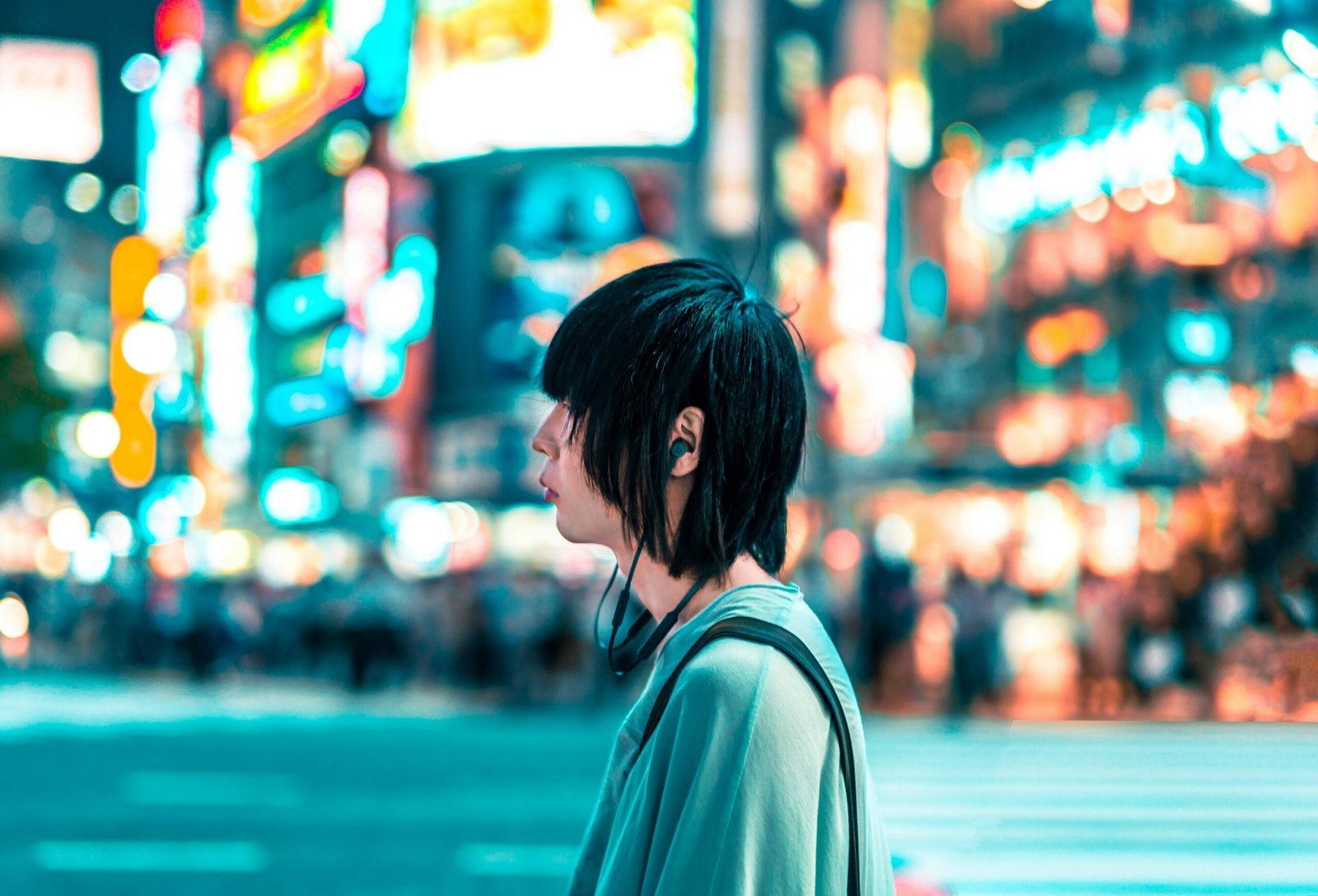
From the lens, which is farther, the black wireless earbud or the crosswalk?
the crosswalk

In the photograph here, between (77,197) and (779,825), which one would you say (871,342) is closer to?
(779,825)

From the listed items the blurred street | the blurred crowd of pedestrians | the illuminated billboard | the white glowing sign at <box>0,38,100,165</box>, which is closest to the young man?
the blurred street

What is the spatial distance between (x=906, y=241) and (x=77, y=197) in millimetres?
60114

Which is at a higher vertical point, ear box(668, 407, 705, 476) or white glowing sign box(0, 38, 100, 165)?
white glowing sign box(0, 38, 100, 165)

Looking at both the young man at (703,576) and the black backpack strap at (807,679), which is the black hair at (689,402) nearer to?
the young man at (703,576)

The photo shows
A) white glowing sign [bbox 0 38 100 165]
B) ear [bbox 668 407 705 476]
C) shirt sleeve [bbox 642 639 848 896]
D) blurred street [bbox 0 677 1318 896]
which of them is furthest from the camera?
white glowing sign [bbox 0 38 100 165]

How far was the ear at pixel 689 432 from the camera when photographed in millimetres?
1723

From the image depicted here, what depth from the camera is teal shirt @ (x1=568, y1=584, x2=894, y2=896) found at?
4.97ft

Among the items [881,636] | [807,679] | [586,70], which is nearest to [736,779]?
[807,679]

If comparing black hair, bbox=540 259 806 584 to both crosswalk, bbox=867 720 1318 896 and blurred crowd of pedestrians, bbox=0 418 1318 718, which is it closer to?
crosswalk, bbox=867 720 1318 896

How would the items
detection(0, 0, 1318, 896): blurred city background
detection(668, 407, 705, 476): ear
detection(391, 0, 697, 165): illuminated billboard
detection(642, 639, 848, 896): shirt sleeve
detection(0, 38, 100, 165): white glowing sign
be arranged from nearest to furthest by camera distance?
1. detection(642, 639, 848, 896): shirt sleeve
2. detection(668, 407, 705, 476): ear
3. detection(0, 0, 1318, 896): blurred city background
4. detection(391, 0, 697, 165): illuminated billboard
5. detection(0, 38, 100, 165): white glowing sign

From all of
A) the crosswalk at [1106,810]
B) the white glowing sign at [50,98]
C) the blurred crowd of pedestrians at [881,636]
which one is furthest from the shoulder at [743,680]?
the white glowing sign at [50,98]

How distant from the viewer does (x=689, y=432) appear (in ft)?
5.67

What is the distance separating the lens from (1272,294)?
26.5 metres
